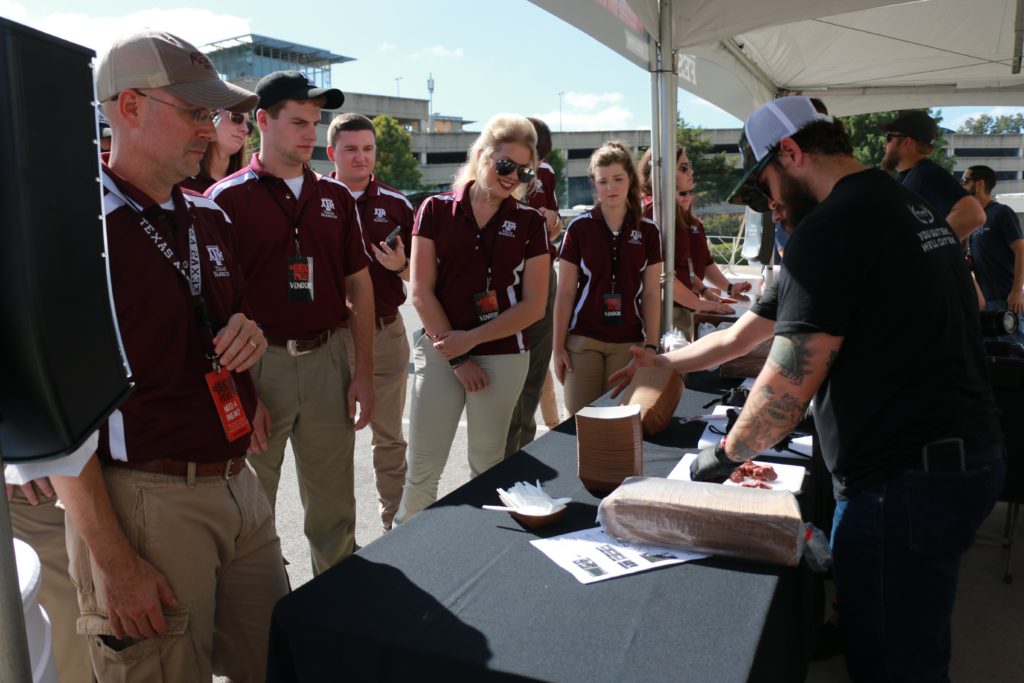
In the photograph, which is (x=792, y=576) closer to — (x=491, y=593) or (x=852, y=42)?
(x=491, y=593)

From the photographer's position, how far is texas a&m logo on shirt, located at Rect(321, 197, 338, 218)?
2533mm

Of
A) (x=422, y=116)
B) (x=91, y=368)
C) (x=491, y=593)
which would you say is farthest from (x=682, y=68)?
(x=422, y=116)

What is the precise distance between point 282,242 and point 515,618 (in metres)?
1.60

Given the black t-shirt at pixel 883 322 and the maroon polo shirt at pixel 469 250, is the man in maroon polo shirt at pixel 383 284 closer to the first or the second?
the maroon polo shirt at pixel 469 250

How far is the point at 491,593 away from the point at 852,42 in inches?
235

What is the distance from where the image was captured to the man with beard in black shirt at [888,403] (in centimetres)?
154

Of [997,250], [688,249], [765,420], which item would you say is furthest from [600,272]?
[997,250]

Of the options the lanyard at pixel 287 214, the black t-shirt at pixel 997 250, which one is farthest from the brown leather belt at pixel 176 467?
the black t-shirt at pixel 997 250

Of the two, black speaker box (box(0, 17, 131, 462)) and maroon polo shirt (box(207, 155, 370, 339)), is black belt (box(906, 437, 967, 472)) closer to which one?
black speaker box (box(0, 17, 131, 462))

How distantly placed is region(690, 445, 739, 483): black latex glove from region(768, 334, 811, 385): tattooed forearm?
11.9 inches

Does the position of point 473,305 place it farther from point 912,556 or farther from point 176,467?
point 912,556

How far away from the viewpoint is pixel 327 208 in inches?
100

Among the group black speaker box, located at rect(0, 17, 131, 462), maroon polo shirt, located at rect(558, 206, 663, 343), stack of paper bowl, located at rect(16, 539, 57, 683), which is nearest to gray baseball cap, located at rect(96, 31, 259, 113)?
black speaker box, located at rect(0, 17, 131, 462)

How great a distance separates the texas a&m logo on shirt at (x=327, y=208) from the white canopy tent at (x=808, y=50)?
117 cm
